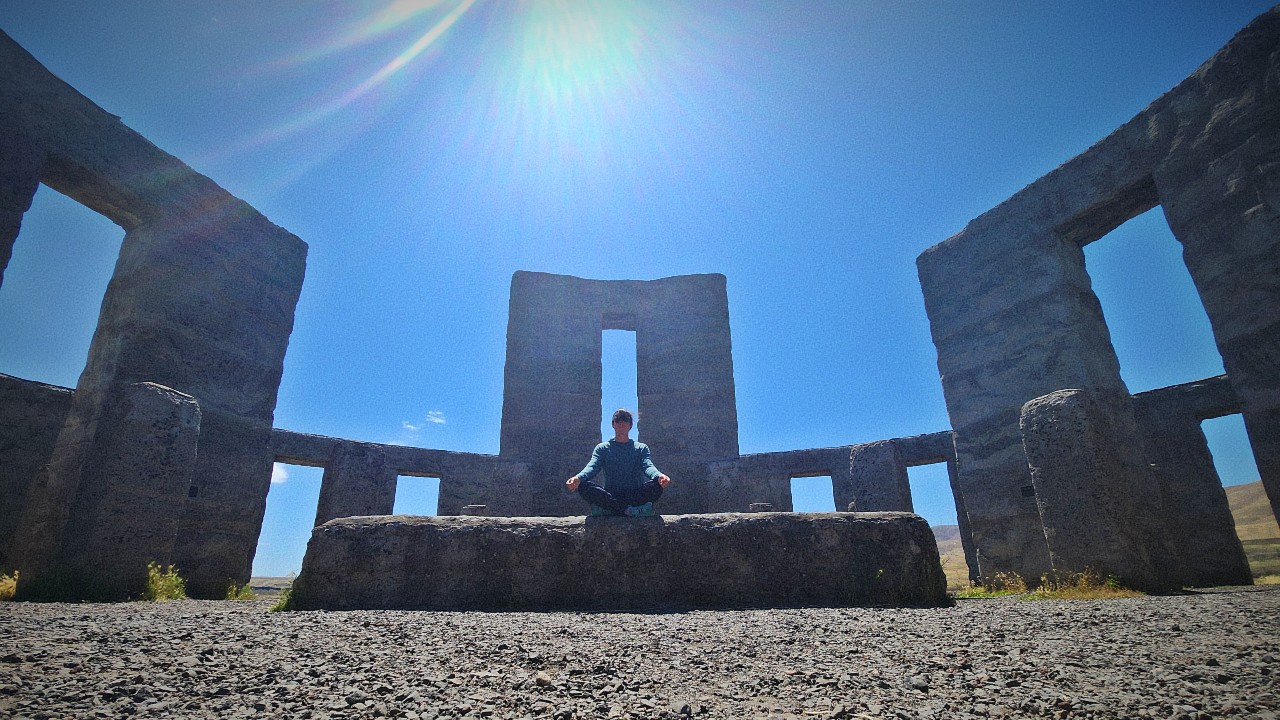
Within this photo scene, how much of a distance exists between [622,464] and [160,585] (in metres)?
4.69

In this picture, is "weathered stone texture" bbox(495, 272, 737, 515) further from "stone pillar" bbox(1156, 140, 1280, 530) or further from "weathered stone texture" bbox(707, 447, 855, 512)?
"stone pillar" bbox(1156, 140, 1280, 530)

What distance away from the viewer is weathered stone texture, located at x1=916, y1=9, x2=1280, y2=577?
484 centimetres

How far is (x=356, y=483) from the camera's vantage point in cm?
1073

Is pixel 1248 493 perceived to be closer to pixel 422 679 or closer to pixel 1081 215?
pixel 1081 215

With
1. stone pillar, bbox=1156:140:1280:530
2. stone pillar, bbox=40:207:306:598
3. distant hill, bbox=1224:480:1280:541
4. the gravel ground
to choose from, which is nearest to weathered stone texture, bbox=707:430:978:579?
stone pillar, bbox=1156:140:1280:530

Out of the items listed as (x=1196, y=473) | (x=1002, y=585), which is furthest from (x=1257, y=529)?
(x=1002, y=585)

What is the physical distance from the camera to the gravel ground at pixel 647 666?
174 cm

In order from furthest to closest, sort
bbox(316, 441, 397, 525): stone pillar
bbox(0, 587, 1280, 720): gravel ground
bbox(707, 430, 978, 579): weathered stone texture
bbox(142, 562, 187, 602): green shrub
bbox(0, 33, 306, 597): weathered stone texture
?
bbox(316, 441, 397, 525): stone pillar, bbox(707, 430, 978, 579): weathered stone texture, bbox(0, 33, 306, 597): weathered stone texture, bbox(142, 562, 187, 602): green shrub, bbox(0, 587, 1280, 720): gravel ground

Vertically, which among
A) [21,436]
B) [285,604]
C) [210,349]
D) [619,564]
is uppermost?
[210,349]

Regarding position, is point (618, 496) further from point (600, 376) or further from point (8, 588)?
point (600, 376)

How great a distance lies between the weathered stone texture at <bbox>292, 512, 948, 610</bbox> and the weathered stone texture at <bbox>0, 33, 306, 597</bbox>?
3780mm

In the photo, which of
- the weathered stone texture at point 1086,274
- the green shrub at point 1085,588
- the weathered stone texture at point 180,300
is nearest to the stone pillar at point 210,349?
the weathered stone texture at point 180,300

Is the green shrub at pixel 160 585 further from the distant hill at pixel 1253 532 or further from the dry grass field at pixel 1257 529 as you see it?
the distant hill at pixel 1253 532

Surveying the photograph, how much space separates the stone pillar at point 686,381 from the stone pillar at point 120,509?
6.94 m
